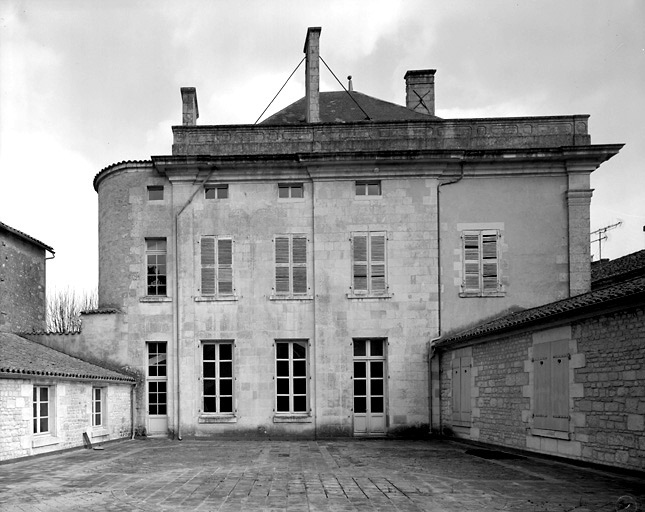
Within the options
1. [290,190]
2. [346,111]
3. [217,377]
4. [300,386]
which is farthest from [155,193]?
[300,386]

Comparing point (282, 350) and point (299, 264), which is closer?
point (282, 350)

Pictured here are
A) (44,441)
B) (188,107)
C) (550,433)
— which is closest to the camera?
(550,433)

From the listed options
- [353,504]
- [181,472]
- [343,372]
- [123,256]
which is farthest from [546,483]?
[123,256]

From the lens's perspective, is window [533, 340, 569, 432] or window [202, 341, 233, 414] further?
window [202, 341, 233, 414]

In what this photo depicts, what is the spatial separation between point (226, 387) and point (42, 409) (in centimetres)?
509

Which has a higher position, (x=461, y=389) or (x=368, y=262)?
(x=368, y=262)

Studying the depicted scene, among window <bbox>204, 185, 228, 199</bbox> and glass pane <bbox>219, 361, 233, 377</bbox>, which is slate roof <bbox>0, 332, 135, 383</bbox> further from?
window <bbox>204, 185, 228, 199</bbox>

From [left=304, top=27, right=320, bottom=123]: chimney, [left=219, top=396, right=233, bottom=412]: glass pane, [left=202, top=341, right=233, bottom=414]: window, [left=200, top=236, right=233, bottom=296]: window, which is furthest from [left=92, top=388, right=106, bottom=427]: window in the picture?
[left=304, top=27, right=320, bottom=123]: chimney

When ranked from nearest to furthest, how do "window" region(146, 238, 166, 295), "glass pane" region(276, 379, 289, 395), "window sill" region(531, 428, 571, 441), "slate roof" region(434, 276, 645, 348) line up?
"slate roof" region(434, 276, 645, 348) → "window sill" region(531, 428, 571, 441) → "glass pane" region(276, 379, 289, 395) → "window" region(146, 238, 166, 295)

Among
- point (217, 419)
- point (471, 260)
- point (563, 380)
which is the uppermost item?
point (471, 260)

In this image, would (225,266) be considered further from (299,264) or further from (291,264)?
(299,264)

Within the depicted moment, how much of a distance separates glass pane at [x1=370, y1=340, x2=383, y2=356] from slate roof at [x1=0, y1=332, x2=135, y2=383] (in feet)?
21.4

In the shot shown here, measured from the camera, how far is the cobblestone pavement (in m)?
7.68

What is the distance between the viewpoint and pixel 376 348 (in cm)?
1727
